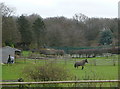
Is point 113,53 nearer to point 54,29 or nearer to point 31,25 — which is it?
point 54,29

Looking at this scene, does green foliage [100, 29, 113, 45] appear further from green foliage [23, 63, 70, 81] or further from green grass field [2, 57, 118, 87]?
green foliage [23, 63, 70, 81]

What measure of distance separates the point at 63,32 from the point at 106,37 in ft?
35.4

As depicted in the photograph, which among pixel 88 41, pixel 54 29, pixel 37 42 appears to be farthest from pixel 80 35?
pixel 37 42

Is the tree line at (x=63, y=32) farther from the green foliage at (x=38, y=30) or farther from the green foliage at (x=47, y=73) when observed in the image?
the green foliage at (x=47, y=73)

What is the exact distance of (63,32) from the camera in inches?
2104

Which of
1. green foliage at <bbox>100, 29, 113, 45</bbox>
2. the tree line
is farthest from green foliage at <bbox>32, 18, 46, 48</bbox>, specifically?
green foliage at <bbox>100, 29, 113, 45</bbox>

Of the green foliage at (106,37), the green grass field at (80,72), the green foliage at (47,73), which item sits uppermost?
the green foliage at (106,37)

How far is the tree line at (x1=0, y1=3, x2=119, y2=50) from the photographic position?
4978 centimetres

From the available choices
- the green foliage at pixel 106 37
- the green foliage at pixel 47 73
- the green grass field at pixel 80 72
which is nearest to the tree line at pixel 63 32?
the green foliage at pixel 106 37

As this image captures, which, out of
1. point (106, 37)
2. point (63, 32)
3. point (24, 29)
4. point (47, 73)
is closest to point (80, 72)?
point (47, 73)

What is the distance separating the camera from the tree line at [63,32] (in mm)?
49781

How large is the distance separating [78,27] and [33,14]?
43.4ft

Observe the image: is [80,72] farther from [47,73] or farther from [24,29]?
[24,29]

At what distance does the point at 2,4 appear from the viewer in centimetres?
3222
